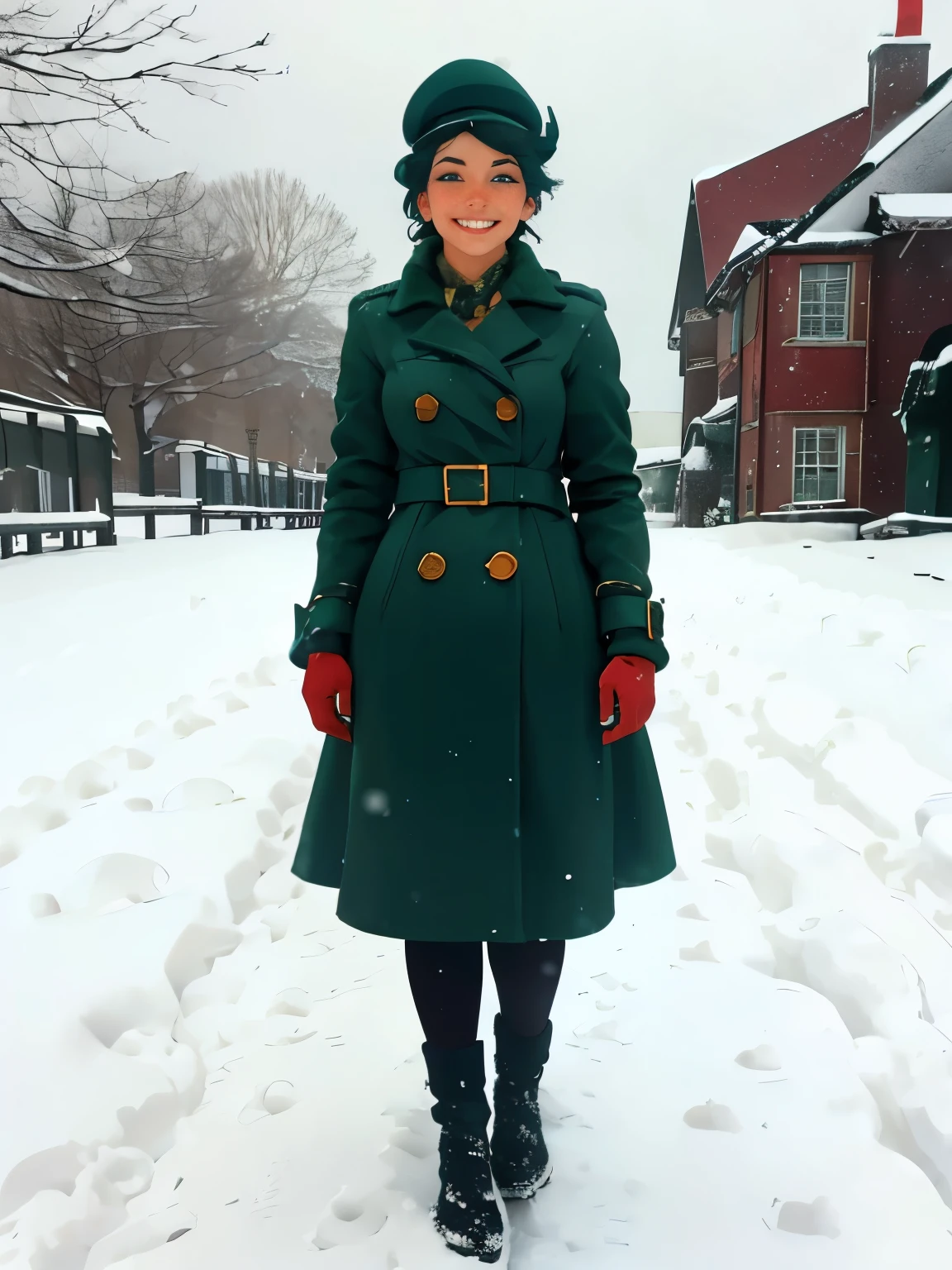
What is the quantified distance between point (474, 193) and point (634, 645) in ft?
2.37

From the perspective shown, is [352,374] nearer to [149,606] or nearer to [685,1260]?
[685,1260]

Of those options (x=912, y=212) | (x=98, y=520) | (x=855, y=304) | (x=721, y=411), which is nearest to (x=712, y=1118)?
(x=98, y=520)

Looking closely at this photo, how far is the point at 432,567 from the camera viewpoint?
1.30 m

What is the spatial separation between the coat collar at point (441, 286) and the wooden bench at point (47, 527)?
735 centimetres

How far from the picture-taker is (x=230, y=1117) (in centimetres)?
163

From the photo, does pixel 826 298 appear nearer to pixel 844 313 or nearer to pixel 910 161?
pixel 844 313

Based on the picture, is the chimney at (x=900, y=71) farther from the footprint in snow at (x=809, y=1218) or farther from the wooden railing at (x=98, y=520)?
the footprint in snow at (x=809, y=1218)

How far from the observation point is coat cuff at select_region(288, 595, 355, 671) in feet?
4.45

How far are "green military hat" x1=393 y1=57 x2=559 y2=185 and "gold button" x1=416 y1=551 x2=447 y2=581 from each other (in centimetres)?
64

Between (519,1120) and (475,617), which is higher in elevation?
(475,617)


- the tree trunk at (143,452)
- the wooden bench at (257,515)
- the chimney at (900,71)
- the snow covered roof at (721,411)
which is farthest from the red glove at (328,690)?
the tree trunk at (143,452)

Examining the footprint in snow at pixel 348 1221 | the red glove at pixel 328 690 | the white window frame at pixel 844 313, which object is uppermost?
the white window frame at pixel 844 313

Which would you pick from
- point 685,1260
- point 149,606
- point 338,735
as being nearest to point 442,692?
point 338,735

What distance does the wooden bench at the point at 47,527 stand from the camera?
306 inches
